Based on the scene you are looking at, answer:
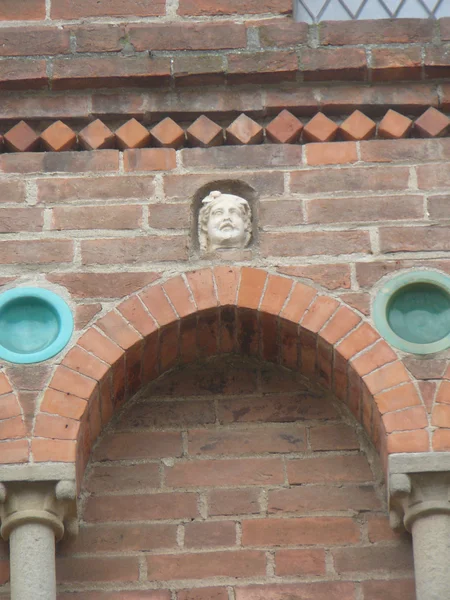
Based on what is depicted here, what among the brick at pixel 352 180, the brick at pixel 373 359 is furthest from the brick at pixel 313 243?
the brick at pixel 373 359

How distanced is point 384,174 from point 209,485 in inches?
53.7

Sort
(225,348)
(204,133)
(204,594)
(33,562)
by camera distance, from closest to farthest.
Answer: (33,562), (204,594), (225,348), (204,133)

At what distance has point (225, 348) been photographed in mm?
6746

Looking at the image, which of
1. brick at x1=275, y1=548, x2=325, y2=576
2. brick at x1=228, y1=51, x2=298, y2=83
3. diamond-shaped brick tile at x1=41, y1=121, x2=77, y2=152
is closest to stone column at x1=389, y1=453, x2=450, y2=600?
brick at x1=275, y1=548, x2=325, y2=576

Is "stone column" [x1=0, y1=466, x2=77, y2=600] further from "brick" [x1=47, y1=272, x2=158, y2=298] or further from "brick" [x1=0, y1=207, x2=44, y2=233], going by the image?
"brick" [x1=0, y1=207, x2=44, y2=233]

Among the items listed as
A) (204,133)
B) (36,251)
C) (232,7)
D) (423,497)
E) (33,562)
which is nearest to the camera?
(33,562)

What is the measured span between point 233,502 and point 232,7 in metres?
2.02

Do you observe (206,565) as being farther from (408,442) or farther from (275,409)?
(408,442)

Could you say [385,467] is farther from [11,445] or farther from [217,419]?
[11,445]

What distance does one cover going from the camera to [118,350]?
6.43 metres

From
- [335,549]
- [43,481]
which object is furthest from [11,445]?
[335,549]

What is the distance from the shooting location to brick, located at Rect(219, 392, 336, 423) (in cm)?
663

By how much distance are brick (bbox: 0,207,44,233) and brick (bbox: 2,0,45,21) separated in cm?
A: 89

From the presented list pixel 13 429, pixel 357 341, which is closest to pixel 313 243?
pixel 357 341
